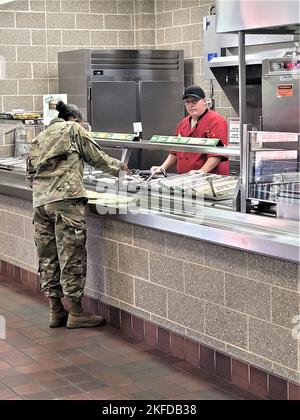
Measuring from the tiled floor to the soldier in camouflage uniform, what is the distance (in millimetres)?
363

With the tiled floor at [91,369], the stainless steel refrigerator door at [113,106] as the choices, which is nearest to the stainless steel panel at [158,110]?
the stainless steel refrigerator door at [113,106]

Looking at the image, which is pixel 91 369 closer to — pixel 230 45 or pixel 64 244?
pixel 64 244

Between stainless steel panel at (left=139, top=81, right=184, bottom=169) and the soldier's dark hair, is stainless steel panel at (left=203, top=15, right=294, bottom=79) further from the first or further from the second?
the soldier's dark hair

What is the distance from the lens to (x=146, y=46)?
938cm

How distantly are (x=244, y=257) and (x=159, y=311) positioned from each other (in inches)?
39.9

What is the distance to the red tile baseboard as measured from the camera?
4094 millimetres

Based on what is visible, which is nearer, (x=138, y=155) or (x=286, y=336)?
(x=286, y=336)

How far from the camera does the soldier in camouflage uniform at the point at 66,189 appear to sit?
213 inches

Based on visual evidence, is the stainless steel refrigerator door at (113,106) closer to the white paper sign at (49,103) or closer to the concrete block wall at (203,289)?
the white paper sign at (49,103)

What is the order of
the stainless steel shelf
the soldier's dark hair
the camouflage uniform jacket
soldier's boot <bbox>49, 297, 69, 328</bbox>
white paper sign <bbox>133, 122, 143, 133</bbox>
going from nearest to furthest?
1. the stainless steel shelf
2. the camouflage uniform jacket
3. the soldier's dark hair
4. soldier's boot <bbox>49, 297, 69, 328</bbox>
5. white paper sign <bbox>133, 122, 143, 133</bbox>

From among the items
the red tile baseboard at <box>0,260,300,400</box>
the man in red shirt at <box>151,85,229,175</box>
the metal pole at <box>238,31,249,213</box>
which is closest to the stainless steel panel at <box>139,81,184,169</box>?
the man in red shirt at <box>151,85,229,175</box>

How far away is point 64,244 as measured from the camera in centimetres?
545
